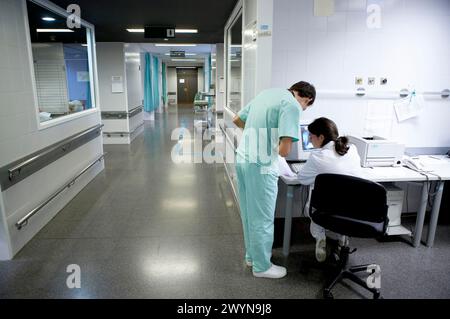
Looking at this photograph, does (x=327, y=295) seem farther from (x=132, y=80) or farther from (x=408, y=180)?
(x=132, y=80)

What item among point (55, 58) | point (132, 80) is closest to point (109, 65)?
point (132, 80)

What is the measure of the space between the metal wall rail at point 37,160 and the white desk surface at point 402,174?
229 centimetres

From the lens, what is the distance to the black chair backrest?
213cm

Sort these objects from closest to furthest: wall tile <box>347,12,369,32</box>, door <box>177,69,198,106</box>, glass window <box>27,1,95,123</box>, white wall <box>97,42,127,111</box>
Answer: wall tile <box>347,12,369,32</box> → glass window <box>27,1,95,123</box> → white wall <box>97,42,127,111</box> → door <box>177,69,198,106</box>

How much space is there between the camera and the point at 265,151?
235cm

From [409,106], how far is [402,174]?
1.01 metres

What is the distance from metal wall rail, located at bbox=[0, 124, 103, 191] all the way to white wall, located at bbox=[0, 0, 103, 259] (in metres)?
0.05

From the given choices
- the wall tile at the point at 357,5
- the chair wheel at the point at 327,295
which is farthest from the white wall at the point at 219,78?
the chair wheel at the point at 327,295

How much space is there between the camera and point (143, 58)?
1092 centimetres

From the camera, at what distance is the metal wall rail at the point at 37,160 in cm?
273

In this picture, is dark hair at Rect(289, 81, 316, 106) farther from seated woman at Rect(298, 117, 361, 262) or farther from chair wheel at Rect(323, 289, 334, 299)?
chair wheel at Rect(323, 289, 334, 299)

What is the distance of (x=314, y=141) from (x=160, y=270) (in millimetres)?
1611

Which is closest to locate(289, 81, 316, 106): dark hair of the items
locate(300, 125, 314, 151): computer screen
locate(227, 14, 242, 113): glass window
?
locate(300, 125, 314, 151): computer screen
